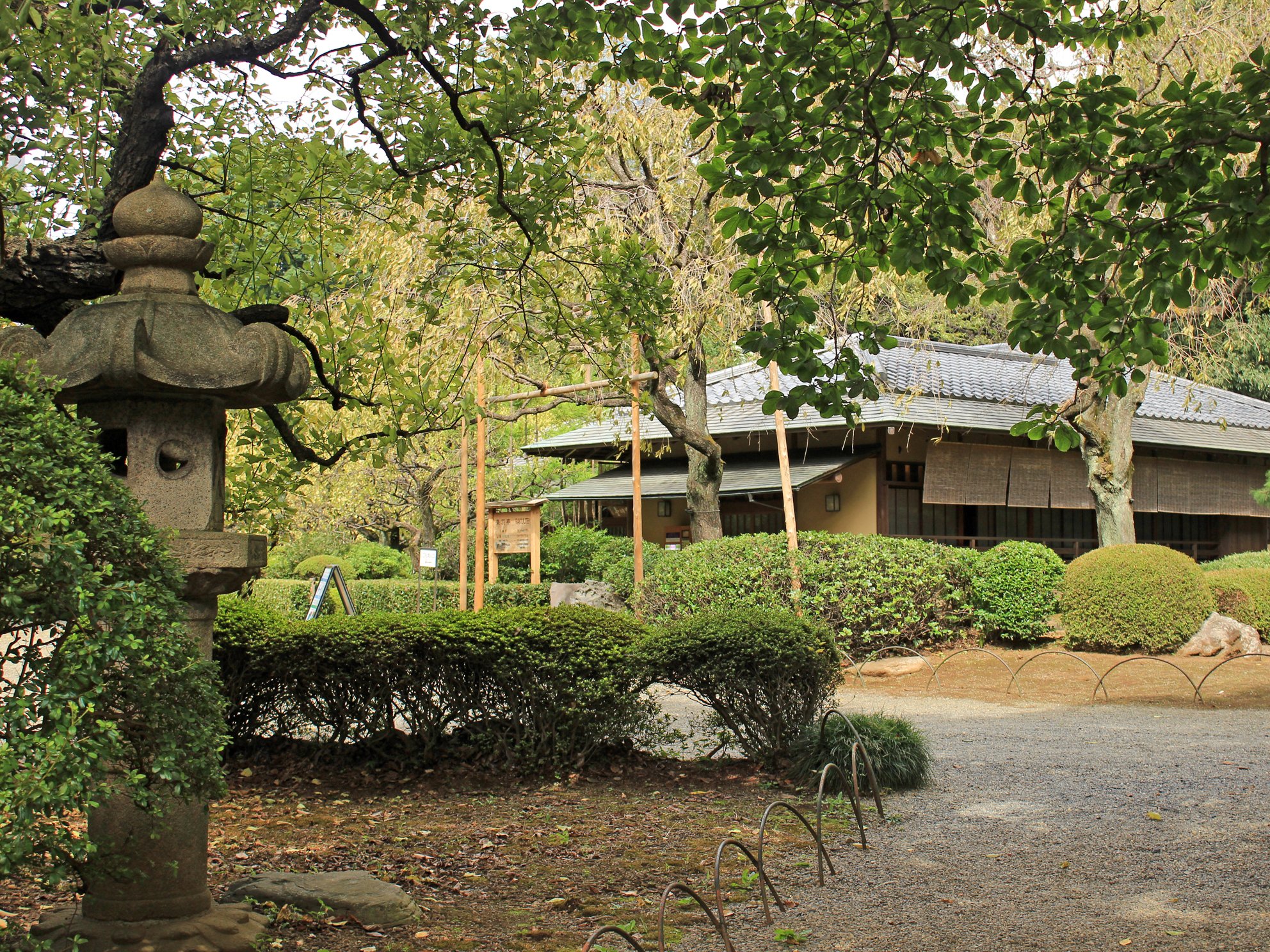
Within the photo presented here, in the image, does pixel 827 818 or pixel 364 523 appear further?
pixel 364 523

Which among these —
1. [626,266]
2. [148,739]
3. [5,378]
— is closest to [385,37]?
[626,266]

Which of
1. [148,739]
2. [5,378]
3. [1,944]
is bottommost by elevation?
[1,944]

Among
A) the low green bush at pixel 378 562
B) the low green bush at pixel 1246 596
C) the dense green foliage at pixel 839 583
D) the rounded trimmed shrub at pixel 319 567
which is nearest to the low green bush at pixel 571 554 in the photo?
the low green bush at pixel 378 562

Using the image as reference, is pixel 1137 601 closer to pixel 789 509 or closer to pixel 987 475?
pixel 987 475

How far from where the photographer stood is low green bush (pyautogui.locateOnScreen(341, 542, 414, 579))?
2886cm

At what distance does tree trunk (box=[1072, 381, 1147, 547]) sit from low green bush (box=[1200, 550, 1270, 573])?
3709 mm

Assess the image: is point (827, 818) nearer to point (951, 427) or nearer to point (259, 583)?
point (951, 427)

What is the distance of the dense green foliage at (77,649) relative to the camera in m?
2.97

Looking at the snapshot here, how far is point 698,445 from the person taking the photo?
16.8 m

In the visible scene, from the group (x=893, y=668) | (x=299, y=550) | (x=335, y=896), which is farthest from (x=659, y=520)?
(x=335, y=896)

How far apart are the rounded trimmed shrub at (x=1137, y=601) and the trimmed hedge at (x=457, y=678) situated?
9.81 metres

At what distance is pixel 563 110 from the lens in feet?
20.9

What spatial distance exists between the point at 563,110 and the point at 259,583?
22.4m

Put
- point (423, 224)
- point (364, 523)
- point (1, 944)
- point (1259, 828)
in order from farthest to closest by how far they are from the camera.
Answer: point (364, 523), point (423, 224), point (1259, 828), point (1, 944)
